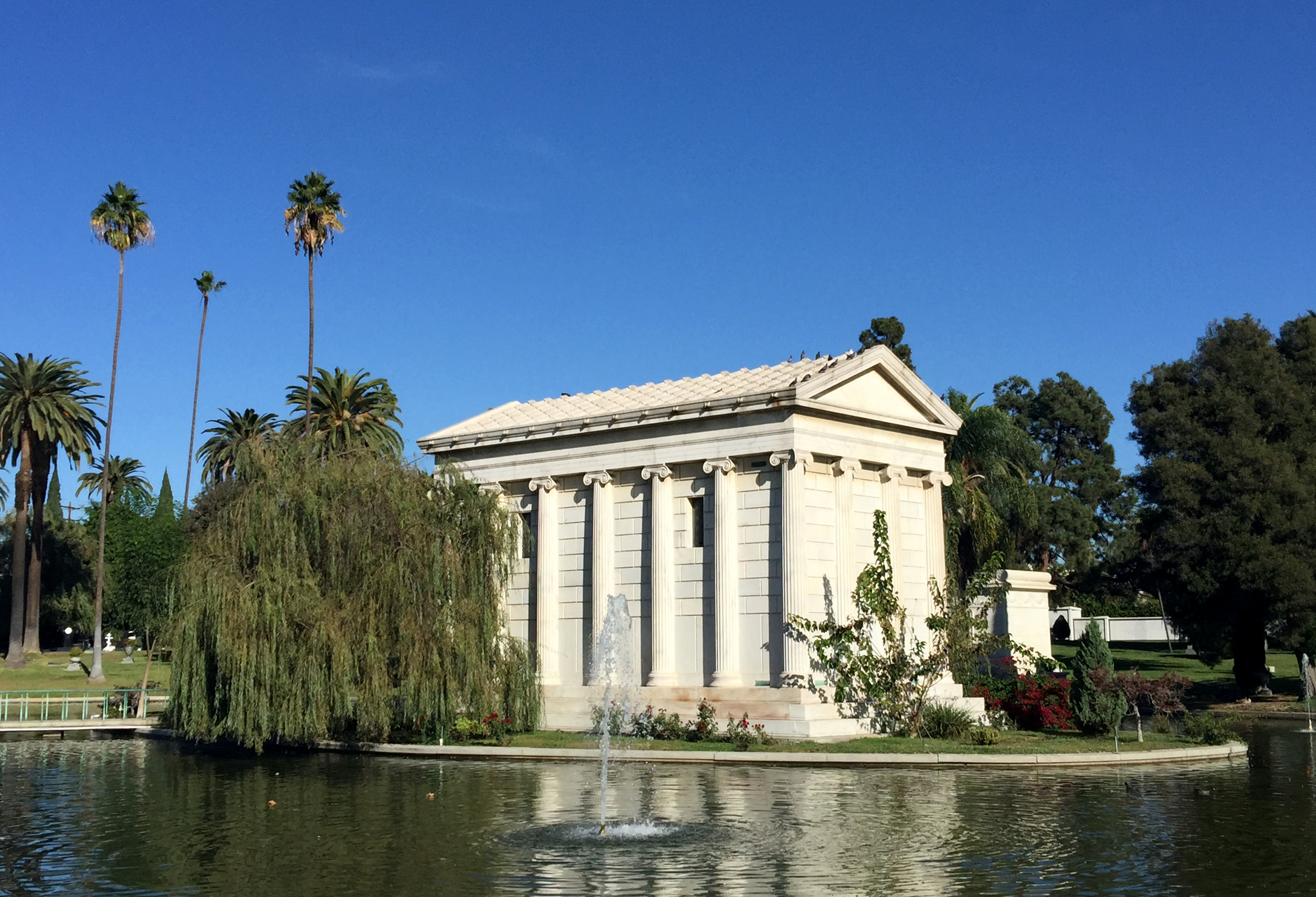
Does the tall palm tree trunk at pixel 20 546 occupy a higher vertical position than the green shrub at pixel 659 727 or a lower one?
higher

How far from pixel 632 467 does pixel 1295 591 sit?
25.7m

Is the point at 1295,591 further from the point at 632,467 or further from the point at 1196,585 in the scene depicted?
the point at 632,467

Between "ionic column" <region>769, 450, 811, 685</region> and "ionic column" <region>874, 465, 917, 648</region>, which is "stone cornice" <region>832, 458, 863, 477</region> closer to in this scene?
"ionic column" <region>769, 450, 811, 685</region>

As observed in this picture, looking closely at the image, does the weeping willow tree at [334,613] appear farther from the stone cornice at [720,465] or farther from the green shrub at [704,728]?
the stone cornice at [720,465]

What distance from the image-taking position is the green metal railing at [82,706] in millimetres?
40531

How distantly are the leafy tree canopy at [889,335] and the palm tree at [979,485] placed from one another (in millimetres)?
21263

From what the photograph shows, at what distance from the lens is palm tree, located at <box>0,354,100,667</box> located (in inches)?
2645

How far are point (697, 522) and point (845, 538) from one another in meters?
4.00

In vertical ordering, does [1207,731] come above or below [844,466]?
below

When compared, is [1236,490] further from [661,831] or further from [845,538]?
[661,831]

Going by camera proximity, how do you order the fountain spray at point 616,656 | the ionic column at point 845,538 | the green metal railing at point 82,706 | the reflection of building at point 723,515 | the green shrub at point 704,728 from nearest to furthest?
the green shrub at point 704,728 < the reflection of building at point 723,515 < the ionic column at point 845,538 < the fountain spray at point 616,656 < the green metal railing at point 82,706

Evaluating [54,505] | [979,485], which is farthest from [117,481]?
[979,485]

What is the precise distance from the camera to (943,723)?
31375mm

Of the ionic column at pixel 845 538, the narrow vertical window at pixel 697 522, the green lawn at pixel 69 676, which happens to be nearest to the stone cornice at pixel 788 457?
the ionic column at pixel 845 538
